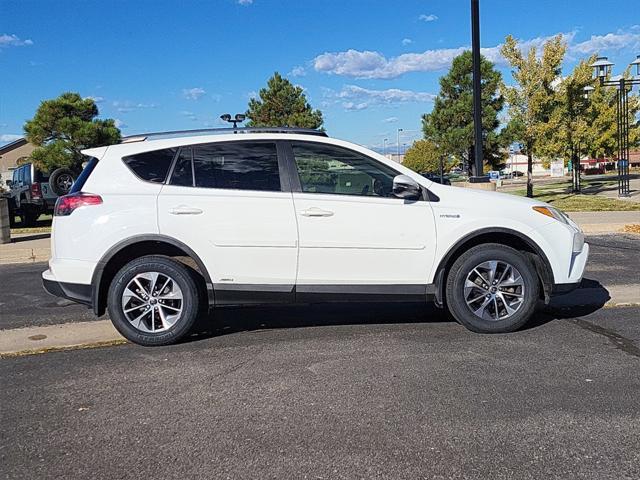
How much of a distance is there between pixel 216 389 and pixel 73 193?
222 cm

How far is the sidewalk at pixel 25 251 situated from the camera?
11.2 m

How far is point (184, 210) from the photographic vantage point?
508 centimetres

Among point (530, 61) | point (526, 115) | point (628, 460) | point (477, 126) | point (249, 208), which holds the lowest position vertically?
point (628, 460)

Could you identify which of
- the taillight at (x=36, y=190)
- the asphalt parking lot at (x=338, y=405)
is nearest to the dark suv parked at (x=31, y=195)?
the taillight at (x=36, y=190)

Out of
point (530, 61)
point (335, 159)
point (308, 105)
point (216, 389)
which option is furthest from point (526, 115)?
point (216, 389)

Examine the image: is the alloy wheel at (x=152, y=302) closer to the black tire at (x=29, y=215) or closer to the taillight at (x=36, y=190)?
the taillight at (x=36, y=190)

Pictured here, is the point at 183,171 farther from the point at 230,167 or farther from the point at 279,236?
the point at 279,236

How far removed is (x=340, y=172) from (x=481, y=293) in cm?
→ 162

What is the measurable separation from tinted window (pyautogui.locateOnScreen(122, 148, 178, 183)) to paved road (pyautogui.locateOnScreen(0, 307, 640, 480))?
1.48m

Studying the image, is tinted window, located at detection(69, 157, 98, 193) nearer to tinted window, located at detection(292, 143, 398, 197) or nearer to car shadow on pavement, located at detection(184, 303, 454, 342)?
car shadow on pavement, located at detection(184, 303, 454, 342)

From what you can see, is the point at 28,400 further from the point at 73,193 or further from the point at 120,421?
the point at 73,193

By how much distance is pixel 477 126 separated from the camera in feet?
41.2

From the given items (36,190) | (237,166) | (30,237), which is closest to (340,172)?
(237,166)

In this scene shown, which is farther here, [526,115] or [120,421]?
[526,115]
